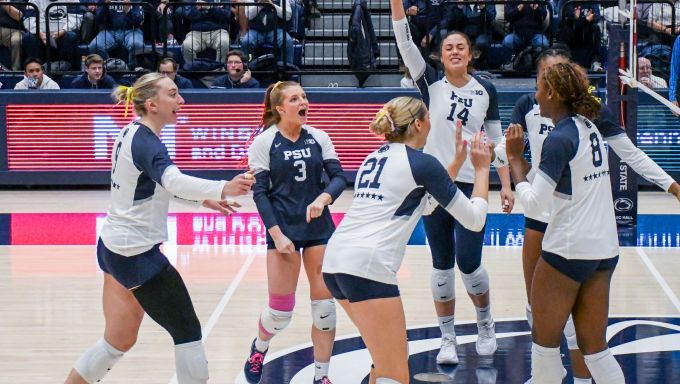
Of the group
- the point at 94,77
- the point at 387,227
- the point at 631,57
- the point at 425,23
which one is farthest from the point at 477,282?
the point at 94,77

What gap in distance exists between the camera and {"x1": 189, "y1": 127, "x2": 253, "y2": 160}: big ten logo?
14.4 metres

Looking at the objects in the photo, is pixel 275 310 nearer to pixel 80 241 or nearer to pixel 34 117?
pixel 80 241

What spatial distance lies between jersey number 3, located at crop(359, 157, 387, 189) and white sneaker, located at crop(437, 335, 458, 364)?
2043 millimetres

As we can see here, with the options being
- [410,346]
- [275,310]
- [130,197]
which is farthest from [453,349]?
[130,197]

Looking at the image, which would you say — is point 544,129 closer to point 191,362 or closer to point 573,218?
point 573,218

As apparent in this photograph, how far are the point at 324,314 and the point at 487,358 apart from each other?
1295 millimetres

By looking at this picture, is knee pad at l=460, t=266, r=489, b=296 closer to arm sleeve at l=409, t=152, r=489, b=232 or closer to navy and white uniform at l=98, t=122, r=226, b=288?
arm sleeve at l=409, t=152, r=489, b=232

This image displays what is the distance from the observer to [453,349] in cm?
689

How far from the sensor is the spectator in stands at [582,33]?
47.1 ft

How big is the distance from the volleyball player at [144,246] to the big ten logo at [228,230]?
17.5 feet

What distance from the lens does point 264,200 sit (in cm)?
621

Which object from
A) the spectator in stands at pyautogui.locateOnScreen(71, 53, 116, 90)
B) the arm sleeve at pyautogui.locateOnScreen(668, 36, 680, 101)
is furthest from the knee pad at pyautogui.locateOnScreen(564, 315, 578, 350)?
the spectator in stands at pyautogui.locateOnScreen(71, 53, 116, 90)

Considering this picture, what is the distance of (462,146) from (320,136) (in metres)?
1.40

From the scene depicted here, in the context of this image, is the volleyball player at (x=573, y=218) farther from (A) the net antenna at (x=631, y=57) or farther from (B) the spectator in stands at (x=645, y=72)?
(B) the spectator in stands at (x=645, y=72)
